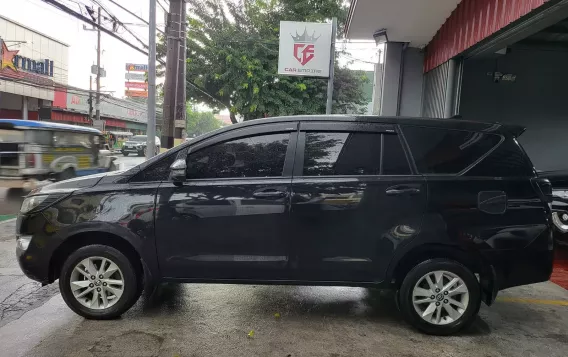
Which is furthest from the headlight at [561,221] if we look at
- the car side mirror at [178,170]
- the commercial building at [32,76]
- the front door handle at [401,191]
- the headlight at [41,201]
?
the commercial building at [32,76]

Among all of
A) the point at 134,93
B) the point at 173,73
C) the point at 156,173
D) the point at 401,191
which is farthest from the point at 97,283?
the point at 134,93

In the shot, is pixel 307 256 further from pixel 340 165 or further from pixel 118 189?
pixel 118 189

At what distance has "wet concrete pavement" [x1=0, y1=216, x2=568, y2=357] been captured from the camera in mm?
3197

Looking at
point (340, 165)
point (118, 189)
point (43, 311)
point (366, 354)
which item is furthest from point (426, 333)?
point (43, 311)

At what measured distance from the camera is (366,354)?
10.3 ft

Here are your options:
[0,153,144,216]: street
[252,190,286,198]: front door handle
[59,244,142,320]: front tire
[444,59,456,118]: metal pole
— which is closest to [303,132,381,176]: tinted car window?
[252,190,286,198]: front door handle

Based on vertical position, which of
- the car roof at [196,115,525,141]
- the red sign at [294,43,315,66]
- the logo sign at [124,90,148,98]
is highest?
the logo sign at [124,90,148,98]

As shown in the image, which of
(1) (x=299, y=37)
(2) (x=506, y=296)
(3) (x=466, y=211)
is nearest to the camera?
(3) (x=466, y=211)

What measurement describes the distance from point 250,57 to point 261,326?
1501cm

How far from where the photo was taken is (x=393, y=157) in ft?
11.6

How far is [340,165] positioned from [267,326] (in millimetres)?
1536

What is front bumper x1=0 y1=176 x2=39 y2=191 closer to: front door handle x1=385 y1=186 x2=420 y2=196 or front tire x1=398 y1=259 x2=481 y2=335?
front door handle x1=385 y1=186 x2=420 y2=196

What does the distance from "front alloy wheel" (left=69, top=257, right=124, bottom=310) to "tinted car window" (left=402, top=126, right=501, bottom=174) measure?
2.77 meters

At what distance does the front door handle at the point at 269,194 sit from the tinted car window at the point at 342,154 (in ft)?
0.92
